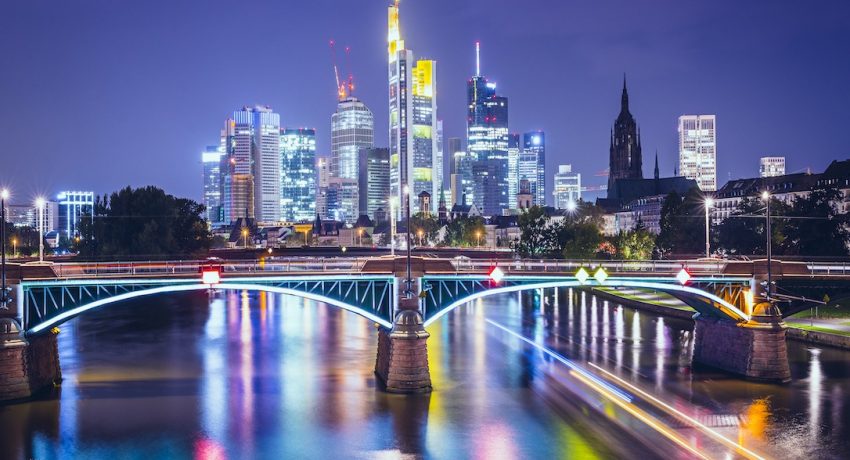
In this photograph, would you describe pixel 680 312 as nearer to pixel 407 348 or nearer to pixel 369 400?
pixel 407 348

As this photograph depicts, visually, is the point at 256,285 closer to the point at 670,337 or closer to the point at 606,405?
the point at 606,405

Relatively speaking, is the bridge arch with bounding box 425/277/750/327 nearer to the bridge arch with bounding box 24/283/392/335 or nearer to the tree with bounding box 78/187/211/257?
the bridge arch with bounding box 24/283/392/335

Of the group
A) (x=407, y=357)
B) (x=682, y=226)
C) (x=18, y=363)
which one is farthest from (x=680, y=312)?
(x=18, y=363)

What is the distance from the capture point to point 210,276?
194 ft

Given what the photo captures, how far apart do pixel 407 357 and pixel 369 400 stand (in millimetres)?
4126

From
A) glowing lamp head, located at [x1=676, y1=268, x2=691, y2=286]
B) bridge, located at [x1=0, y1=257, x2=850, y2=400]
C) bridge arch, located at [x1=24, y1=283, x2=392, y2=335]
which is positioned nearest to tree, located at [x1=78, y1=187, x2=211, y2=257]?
bridge, located at [x1=0, y1=257, x2=850, y2=400]

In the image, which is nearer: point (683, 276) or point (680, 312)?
point (683, 276)

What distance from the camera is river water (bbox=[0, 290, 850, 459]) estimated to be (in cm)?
4975

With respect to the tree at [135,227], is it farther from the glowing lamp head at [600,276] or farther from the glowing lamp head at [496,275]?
the glowing lamp head at [600,276]

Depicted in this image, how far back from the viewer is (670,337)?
9106cm

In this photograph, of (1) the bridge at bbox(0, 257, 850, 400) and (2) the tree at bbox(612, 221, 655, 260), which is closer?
(1) the bridge at bbox(0, 257, 850, 400)

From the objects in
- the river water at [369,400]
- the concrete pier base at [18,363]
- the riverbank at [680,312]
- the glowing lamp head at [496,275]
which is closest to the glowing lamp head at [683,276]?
the river water at [369,400]

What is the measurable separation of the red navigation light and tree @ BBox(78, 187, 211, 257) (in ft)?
240

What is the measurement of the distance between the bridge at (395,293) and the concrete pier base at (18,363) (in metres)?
0.07
